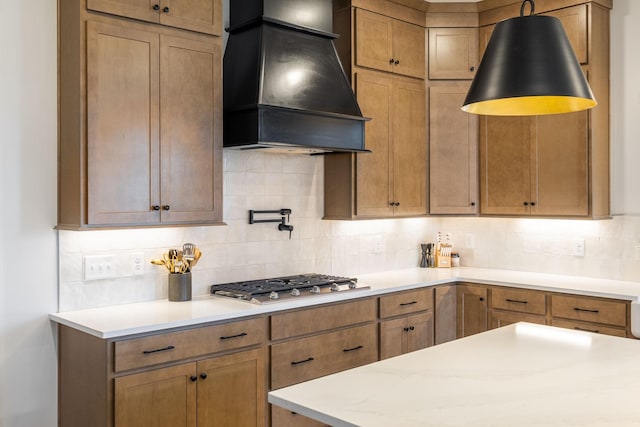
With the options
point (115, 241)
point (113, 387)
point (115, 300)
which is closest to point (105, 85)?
point (115, 241)

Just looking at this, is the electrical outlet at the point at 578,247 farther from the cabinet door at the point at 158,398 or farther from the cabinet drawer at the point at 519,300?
the cabinet door at the point at 158,398

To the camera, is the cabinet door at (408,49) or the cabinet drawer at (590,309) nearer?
the cabinet drawer at (590,309)

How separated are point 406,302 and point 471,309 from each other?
58cm

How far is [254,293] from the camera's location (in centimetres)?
333

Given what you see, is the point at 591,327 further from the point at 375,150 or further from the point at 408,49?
the point at 408,49

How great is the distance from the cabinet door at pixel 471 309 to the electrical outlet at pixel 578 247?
72 cm

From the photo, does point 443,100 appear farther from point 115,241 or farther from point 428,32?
point 115,241

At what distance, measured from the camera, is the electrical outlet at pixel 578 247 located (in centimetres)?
429

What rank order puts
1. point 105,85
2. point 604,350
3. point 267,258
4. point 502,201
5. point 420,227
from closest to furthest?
A: point 604,350 → point 105,85 → point 267,258 → point 502,201 → point 420,227

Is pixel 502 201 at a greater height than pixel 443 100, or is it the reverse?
pixel 443 100

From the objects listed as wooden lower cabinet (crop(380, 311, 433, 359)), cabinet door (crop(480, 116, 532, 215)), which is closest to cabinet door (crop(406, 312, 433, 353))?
wooden lower cabinet (crop(380, 311, 433, 359))

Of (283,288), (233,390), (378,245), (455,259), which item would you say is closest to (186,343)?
(233,390)

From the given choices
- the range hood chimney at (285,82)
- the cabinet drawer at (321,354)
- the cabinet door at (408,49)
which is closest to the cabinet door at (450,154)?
the cabinet door at (408,49)

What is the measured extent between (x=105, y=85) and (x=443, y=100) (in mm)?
2608
